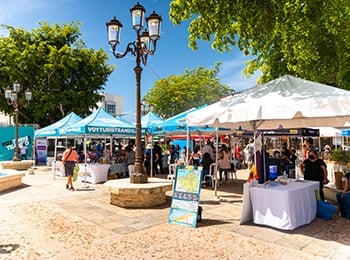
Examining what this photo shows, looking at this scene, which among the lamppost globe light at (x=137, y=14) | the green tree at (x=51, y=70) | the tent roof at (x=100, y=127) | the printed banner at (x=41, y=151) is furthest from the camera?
the green tree at (x=51, y=70)

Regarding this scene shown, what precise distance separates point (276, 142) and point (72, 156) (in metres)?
25.3

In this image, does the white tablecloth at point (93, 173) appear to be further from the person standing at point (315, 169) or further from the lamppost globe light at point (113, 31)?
the person standing at point (315, 169)

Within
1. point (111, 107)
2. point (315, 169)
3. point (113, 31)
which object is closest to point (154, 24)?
point (113, 31)

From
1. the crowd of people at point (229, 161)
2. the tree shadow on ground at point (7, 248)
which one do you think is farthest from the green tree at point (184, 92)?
the tree shadow on ground at point (7, 248)

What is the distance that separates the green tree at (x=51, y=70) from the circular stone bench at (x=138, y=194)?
1904cm

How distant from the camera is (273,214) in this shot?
5438mm

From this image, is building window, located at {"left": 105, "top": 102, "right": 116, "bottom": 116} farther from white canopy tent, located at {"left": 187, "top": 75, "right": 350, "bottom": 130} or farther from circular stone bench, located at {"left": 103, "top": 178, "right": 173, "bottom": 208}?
white canopy tent, located at {"left": 187, "top": 75, "right": 350, "bottom": 130}

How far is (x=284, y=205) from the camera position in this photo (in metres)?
5.30

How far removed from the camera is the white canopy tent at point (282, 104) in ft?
17.4

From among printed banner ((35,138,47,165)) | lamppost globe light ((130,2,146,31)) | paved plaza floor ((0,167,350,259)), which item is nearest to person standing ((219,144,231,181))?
paved plaza floor ((0,167,350,259))

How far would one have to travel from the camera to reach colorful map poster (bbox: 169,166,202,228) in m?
5.66

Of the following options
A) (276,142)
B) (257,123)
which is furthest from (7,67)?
(276,142)

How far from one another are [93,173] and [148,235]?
698 centimetres

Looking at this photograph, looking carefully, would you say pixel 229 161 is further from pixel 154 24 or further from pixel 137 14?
pixel 137 14
